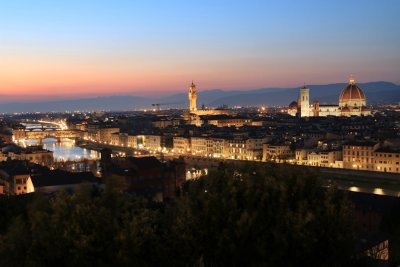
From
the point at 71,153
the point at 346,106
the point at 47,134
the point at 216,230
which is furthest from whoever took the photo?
the point at 346,106

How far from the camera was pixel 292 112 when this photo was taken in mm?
89812

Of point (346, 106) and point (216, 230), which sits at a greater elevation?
point (216, 230)

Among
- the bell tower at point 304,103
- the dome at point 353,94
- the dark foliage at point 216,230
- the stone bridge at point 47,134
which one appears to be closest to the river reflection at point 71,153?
the stone bridge at point 47,134

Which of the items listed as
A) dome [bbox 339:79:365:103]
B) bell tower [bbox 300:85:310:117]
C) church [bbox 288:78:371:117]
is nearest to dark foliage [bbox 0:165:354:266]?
church [bbox 288:78:371:117]

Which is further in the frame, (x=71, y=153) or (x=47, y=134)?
(x=47, y=134)

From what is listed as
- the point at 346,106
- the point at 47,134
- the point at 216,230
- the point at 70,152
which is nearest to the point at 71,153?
the point at 70,152

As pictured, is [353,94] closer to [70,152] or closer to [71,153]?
[70,152]

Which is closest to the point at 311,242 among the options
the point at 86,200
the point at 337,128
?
the point at 86,200

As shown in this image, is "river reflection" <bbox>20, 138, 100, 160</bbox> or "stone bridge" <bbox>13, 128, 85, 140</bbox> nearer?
"river reflection" <bbox>20, 138, 100, 160</bbox>

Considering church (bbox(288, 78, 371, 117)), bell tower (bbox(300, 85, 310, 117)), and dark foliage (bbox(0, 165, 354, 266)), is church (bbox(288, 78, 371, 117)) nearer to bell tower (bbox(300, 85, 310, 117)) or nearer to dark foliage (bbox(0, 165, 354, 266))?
bell tower (bbox(300, 85, 310, 117))

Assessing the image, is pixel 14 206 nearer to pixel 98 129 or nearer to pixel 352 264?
pixel 352 264

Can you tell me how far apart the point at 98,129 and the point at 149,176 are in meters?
48.9

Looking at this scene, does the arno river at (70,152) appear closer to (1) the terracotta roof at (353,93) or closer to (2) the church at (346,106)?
(2) the church at (346,106)

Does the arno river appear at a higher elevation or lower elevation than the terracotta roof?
lower
